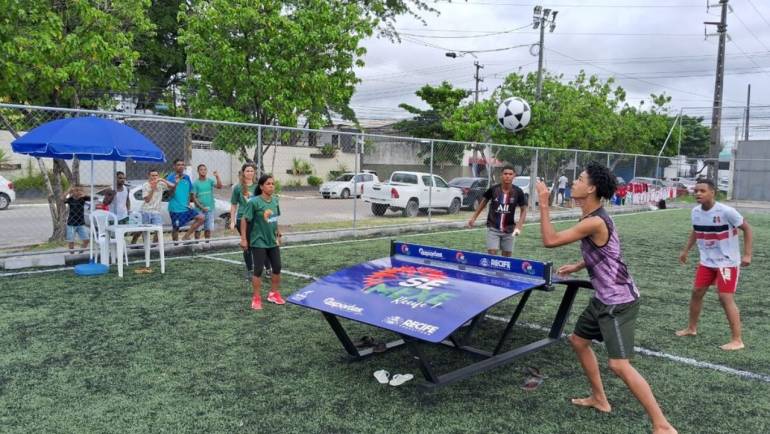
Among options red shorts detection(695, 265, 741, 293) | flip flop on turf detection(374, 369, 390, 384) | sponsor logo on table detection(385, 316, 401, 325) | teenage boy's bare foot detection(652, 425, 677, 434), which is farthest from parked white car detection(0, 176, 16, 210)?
teenage boy's bare foot detection(652, 425, 677, 434)

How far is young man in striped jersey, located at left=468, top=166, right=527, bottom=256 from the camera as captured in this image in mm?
7785

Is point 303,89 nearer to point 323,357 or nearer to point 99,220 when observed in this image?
point 99,220

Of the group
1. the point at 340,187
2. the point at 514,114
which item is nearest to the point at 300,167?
the point at 340,187

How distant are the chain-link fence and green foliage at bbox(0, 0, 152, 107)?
54cm

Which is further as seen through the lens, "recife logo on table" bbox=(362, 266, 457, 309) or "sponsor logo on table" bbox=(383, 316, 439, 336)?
"recife logo on table" bbox=(362, 266, 457, 309)

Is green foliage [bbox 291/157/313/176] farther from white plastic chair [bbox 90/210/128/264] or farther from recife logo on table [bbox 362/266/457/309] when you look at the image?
recife logo on table [bbox 362/266/457/309]

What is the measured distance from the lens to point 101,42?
10.1 metres

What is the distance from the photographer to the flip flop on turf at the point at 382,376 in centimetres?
458

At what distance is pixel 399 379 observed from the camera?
4566mm

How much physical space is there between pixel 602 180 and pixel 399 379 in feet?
6.98

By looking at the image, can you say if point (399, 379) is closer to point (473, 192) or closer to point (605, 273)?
point (605, 273)

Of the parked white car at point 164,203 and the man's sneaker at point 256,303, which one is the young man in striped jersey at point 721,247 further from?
the parked white car at point 164,203

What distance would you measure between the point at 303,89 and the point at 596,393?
11236 mm

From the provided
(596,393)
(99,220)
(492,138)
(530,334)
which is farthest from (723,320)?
(492,138)
